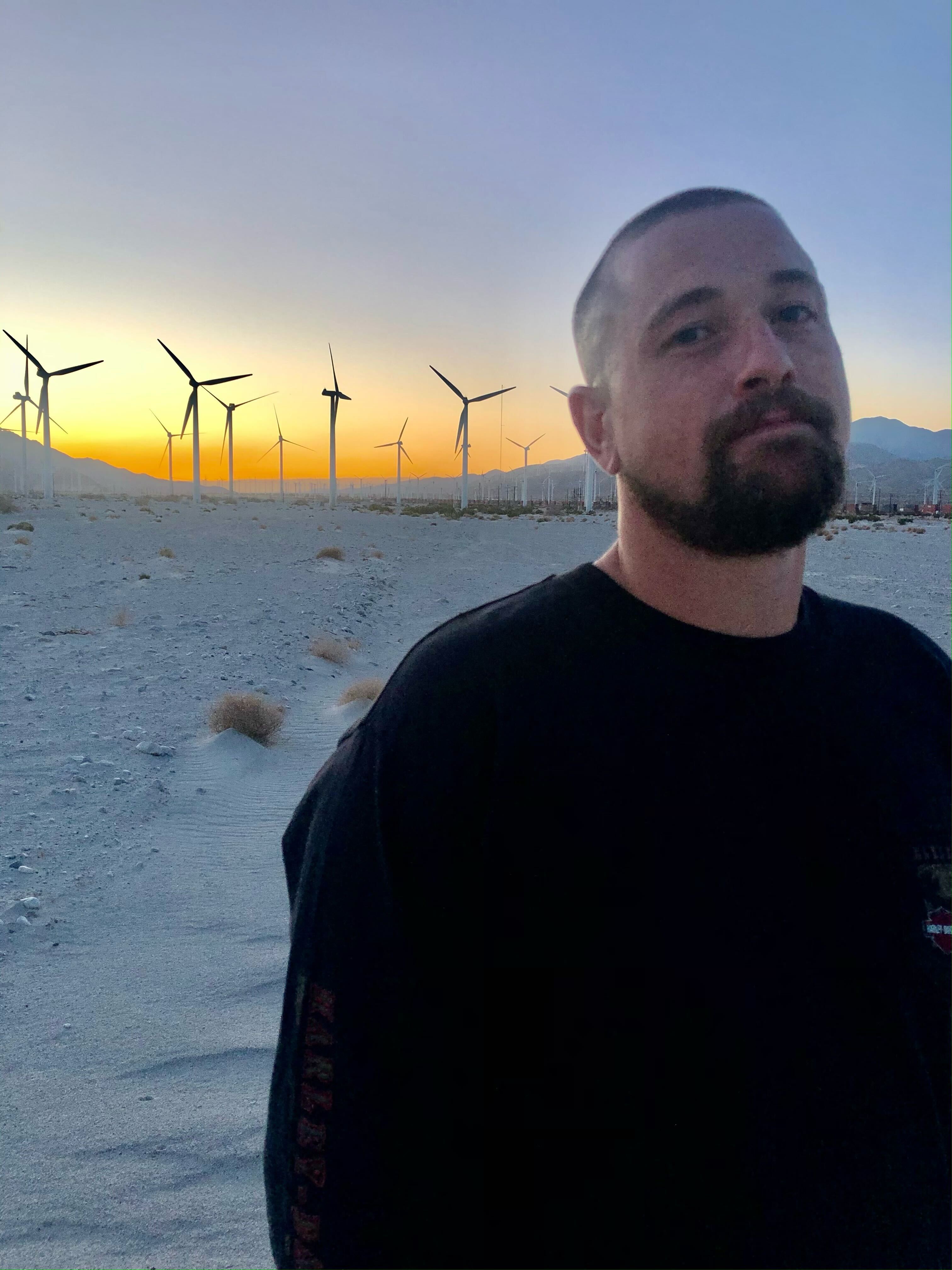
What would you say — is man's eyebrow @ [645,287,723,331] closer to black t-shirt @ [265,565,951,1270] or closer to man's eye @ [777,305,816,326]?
man's eye @ [777,305,816,326]

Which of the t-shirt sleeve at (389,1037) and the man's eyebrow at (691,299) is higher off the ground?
the man's eyebrow at (691,299)

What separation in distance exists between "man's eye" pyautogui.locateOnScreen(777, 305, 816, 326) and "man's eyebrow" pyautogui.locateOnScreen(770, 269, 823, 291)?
4cm

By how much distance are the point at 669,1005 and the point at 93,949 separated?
13.2ft

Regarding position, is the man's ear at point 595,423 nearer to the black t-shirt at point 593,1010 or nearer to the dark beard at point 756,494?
the dark beard at point 756,494

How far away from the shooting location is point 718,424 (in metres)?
1.59

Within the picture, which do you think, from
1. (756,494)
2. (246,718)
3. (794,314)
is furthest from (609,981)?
(246,718)

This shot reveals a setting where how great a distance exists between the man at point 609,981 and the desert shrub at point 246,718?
6.73m

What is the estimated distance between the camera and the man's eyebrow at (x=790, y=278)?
1686 millimetres

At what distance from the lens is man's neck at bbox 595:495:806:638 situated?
1596 millimetres

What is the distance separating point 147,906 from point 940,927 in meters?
4.59

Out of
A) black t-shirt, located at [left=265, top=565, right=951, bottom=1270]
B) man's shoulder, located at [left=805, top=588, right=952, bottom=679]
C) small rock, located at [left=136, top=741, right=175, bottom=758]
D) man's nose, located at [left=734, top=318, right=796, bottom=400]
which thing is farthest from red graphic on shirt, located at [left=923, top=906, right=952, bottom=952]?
small rock, located at [left=136, top=741, right=175, bottom=758]

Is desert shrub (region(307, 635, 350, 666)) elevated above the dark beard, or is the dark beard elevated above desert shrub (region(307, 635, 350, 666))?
the dark beard

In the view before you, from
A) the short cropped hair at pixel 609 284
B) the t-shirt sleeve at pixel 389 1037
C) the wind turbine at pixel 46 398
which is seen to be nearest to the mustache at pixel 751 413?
the short cropped hair at pixel 609 284

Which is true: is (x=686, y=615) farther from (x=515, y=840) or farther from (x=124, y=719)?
(x=124, y=719)
